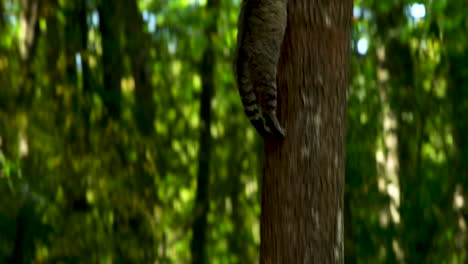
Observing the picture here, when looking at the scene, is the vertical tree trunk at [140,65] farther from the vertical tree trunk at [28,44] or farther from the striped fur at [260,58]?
the striped fur at [260,58]

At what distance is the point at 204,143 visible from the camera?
8.25 m

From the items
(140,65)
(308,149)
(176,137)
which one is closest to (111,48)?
(140,65)

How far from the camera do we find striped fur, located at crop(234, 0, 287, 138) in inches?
142

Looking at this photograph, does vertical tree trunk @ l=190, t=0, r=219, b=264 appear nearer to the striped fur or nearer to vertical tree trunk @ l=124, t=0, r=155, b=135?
vertical tree trunk @ l=124, t=0, r=155, b=135

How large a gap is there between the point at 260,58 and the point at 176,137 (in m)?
4.53

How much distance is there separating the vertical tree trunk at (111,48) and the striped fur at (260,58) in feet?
11.8

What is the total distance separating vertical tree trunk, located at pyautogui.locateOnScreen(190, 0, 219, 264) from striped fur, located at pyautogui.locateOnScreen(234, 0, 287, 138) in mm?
4461

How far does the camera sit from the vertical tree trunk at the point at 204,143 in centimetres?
816

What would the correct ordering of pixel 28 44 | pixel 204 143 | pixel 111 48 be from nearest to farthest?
pixel 111 48, pixel 28 44, pixel 204 143

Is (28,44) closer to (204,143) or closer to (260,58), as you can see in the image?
(204,143)

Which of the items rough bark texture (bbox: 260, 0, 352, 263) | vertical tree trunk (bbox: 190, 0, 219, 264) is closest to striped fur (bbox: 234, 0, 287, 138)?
rough bark texture (bbox: 260, 0, 352, 263)

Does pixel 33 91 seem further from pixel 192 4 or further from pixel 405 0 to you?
pixel 405 0

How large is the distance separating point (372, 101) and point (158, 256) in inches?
86.1

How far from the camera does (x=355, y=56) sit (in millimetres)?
7598
